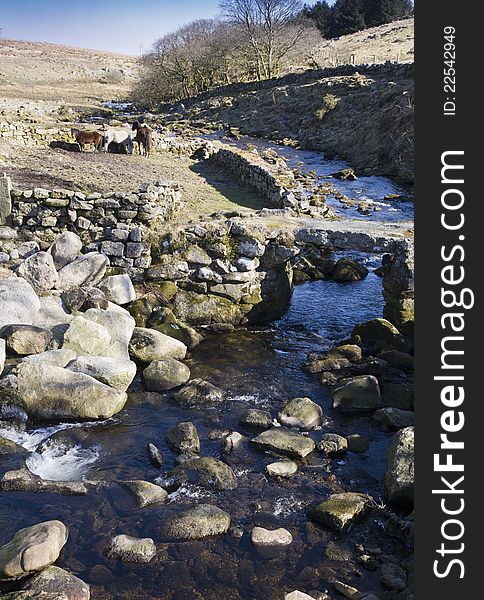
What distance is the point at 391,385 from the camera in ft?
31.5

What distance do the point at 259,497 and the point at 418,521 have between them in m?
3.15

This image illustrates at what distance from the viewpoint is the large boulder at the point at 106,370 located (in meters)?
8.94

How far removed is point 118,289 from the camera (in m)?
11.4

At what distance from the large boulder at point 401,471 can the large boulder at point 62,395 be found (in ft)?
12.8

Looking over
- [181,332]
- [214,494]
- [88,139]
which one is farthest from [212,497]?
[88,139]

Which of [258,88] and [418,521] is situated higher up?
[258,88]

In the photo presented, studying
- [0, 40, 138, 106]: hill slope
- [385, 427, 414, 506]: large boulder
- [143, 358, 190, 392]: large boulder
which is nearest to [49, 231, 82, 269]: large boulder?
[143, 358, 190, 392]: large boulder

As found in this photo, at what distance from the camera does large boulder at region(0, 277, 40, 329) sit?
31.9ft

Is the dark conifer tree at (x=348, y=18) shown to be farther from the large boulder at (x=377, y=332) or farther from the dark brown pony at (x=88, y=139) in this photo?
the large boulder at (x=377, y=332)

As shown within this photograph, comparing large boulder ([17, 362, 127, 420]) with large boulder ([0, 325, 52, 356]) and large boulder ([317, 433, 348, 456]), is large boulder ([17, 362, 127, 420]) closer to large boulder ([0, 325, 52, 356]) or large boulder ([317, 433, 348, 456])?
large boulder ([0, 325, 52, 356])

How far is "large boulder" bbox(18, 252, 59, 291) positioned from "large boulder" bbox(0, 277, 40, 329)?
1.15 ft

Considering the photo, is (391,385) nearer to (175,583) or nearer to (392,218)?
(175,583)

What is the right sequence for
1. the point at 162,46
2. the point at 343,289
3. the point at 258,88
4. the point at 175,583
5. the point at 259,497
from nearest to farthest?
the point at 175,583 < the point at 259,497 < the point at 343,289 < the point at 258,88 < the point at 162,46

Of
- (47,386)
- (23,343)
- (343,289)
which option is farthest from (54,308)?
(343,289)
